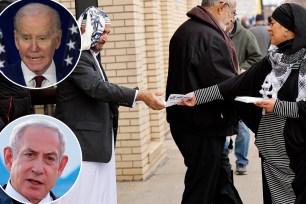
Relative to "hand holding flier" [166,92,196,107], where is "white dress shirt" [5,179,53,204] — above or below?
below

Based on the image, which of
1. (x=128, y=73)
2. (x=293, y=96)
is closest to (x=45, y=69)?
(x=293, y=96)

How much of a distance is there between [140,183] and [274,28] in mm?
3486

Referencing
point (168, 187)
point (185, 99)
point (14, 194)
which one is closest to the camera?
point (14, 194)

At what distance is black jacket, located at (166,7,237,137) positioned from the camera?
5734mm

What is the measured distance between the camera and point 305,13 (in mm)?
4992

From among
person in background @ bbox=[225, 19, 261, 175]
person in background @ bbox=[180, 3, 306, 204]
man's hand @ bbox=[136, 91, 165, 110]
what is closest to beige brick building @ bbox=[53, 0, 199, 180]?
person in background @ bbox=[225, 19, 261, 175]

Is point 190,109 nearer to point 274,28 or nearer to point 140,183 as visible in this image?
point 274,28

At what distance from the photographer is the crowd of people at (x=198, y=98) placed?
4156 millimetres

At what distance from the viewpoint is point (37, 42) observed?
355cm

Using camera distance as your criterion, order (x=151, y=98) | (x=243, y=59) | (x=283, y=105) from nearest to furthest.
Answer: (x=151, y=98) → (x=283, y=105) → (x=243, y=59)

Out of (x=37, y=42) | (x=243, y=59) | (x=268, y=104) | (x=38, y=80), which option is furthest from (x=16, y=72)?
(x=243, y=59)

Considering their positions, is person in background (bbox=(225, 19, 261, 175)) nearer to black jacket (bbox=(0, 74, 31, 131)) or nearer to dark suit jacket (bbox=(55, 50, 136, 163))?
dark suit jacket (bbox=(55, 50, 136, 163))

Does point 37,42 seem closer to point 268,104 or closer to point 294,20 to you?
point 268,104

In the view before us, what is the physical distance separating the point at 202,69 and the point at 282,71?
2.85ft
